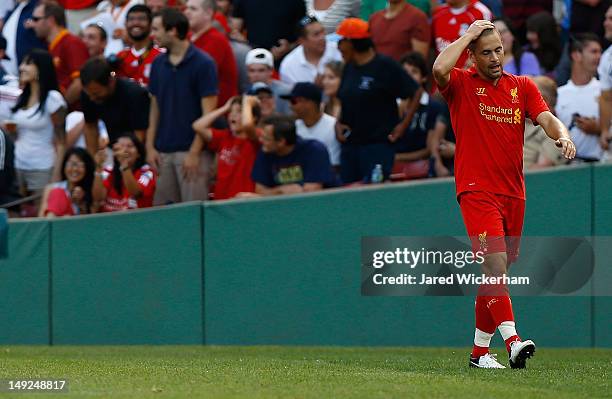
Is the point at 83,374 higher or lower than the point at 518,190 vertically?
lower

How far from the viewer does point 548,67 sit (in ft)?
45.1

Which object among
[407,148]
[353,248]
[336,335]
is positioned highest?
[407,148]

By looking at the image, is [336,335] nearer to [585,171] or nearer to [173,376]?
[585,171]

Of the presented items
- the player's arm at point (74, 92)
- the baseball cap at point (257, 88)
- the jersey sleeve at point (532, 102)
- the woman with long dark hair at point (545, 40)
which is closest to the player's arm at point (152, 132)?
the baseball cap at point (257, 88)

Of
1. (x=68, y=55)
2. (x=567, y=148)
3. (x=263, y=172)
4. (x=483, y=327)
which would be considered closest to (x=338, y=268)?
(x=263, y=172)

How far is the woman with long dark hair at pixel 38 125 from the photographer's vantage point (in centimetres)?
1478

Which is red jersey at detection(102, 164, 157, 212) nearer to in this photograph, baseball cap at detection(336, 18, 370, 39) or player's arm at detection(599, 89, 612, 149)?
baseball cap at detection(336, 18, 370, 39)

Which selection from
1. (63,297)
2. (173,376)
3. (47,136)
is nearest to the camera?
(173,376)

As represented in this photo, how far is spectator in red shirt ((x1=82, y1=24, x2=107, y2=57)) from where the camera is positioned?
16.4 meters

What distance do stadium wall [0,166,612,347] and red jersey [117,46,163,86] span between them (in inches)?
97.0

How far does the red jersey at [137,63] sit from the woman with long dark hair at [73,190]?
1406 millimetres

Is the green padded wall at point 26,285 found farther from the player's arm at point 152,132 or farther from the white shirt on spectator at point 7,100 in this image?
the white shirt on spectator at point 7,100

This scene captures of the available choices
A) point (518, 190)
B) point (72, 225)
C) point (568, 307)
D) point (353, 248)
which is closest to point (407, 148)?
point (353, 248)

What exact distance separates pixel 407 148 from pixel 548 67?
174 centimetres
